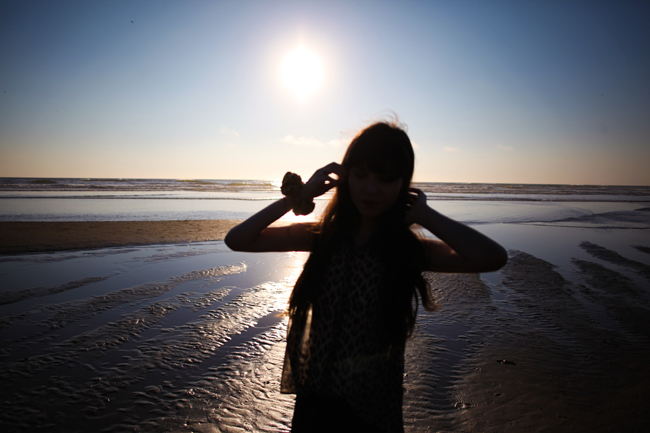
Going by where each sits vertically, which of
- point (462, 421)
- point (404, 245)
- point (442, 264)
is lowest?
point (462, 421)

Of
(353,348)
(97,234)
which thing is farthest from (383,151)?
(97,234)

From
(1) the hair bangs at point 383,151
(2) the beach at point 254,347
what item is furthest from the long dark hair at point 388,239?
(2) the beach at point 254,347

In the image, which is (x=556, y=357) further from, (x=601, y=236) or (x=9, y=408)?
(x=601, y=236)

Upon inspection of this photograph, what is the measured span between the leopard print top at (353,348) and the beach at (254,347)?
1.75 m

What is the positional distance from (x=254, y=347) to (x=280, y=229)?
2873 millimetres

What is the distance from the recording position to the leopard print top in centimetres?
142

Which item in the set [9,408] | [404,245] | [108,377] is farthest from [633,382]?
[9,408]

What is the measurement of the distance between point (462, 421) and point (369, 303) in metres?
2.28

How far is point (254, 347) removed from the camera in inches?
162

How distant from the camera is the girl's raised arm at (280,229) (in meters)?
1.67

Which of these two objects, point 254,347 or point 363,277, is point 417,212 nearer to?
point 363,277

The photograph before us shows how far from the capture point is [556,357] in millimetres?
3965

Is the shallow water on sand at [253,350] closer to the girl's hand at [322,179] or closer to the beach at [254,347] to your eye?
the beach at [254,347]

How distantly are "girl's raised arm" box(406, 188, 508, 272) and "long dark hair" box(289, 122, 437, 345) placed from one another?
0.09m
